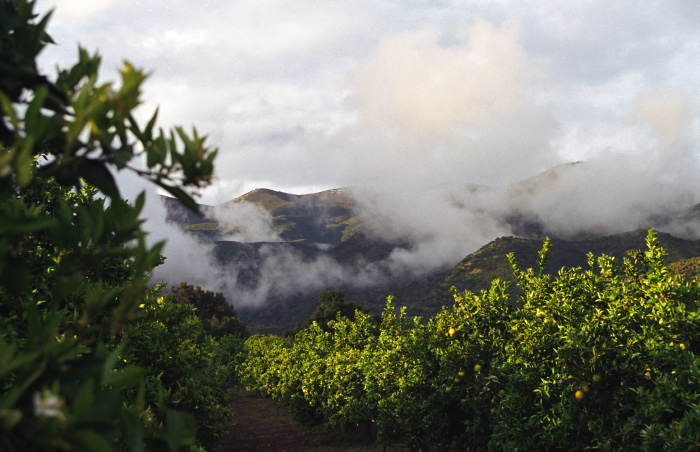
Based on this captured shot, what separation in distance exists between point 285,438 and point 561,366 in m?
16.5

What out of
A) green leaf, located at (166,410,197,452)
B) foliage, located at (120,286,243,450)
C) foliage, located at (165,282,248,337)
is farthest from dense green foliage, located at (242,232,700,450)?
foliage, located at (165,282,248,337)

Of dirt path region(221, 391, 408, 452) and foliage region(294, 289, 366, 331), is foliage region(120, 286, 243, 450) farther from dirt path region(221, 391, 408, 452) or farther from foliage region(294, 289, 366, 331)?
foliage region(294, 289, 366, 331)

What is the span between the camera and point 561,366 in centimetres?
856

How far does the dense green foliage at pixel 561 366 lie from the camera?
719 cm

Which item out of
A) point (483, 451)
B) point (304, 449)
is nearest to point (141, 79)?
point (483, 451)

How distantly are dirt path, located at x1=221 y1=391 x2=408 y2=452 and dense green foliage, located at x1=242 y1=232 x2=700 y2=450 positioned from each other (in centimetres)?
480

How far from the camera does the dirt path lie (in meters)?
19.2

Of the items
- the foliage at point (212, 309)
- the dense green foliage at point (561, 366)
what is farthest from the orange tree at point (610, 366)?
the foliage at point (212, 309)

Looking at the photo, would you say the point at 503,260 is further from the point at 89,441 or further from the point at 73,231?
the point at 89,441

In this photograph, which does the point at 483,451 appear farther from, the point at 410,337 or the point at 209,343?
the point at 209,343

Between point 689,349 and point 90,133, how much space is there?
875cm

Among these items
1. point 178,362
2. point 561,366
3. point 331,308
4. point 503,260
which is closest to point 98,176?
point 178,362

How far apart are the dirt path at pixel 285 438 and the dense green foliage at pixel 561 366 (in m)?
4.80

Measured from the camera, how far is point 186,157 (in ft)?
4.81
